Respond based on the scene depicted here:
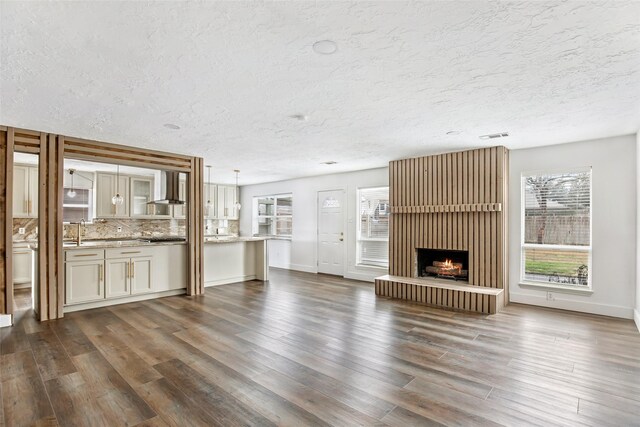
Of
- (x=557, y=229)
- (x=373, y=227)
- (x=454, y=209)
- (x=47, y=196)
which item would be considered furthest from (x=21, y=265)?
(x=557, y=229)

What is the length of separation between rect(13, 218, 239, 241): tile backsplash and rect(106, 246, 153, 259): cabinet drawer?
303 centimetres

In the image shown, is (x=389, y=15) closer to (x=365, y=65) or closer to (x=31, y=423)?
(x=365, y=65)

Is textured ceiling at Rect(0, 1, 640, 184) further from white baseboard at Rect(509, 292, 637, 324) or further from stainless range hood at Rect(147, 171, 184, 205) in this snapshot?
white baseboard at Rect(509, 292, 637, 324)

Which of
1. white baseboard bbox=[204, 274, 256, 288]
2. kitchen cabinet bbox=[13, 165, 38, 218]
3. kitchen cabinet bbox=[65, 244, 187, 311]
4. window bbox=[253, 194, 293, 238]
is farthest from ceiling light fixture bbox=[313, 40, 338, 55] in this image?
kitchen cabinet bbox=[13, 165, 38, 218]

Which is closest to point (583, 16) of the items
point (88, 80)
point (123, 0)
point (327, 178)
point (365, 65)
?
point (365, 65)

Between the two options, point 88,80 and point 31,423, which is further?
point 88,80

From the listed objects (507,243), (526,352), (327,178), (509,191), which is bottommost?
(526,352)

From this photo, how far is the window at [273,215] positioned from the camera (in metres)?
9.44

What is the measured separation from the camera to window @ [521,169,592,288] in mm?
4859

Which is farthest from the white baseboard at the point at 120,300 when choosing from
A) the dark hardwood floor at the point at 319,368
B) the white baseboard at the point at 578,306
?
the white baseboard at the point at 578,306

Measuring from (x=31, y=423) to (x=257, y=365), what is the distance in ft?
5.07

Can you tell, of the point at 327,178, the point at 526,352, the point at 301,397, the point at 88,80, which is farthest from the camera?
the point at 327,178

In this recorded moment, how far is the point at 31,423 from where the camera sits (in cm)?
215

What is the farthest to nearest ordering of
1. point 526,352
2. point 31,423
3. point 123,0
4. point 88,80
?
1. point 526,352
2. point 88,80
3. point 31,423
4. point 123,0
